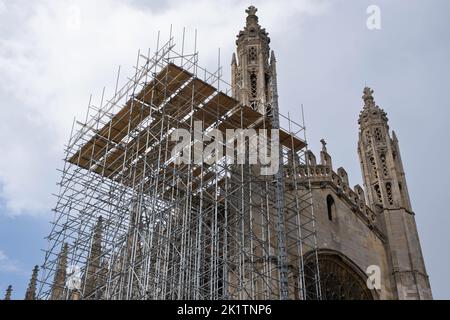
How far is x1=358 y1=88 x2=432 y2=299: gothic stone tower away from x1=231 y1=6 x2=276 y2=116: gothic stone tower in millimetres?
5507

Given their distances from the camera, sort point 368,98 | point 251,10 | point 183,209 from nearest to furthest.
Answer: point 183,209, point 251,10, point 368,98

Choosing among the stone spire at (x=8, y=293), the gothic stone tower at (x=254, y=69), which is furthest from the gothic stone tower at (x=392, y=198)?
the stone spire at (x=8, y=293)

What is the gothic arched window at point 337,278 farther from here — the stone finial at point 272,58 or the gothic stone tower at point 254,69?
the stone finial at point 272,58

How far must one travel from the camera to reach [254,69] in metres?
25.2

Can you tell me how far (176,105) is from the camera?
21781mm

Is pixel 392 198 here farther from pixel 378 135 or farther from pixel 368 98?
pixel 368 98

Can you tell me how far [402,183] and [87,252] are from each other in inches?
499

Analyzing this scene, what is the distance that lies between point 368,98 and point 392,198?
5.48 meters

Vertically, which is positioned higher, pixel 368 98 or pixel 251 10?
pixel 251 10

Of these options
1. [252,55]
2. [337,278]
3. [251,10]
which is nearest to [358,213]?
[337,278]

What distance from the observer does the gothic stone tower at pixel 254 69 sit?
79.3 ft

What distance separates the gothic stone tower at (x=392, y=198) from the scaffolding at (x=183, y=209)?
4.08m
